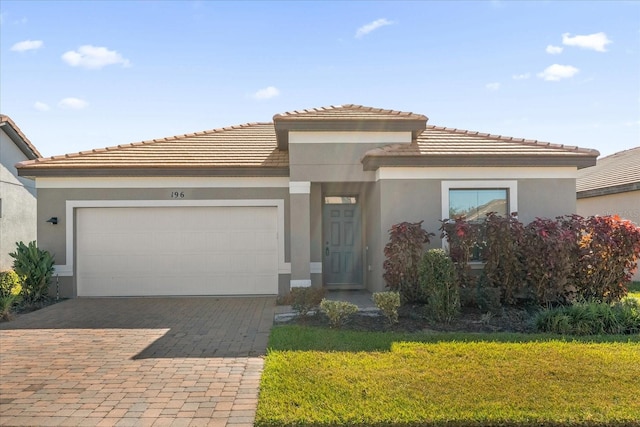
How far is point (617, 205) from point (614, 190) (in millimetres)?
540

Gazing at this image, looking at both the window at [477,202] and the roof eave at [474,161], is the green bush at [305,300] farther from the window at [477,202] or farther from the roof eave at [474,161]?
the window at [477,202]

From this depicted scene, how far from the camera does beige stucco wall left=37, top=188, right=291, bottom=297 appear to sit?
10.5 m

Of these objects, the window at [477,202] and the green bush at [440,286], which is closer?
the green bush at [440,286]

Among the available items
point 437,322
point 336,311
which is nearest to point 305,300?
point 336,311

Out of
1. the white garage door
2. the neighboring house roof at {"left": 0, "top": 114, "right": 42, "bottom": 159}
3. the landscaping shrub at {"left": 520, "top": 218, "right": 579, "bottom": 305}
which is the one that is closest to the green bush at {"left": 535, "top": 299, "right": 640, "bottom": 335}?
the landscaping shrub at {"left": 520, "top": 218, "right": 579, "bottom": 305}

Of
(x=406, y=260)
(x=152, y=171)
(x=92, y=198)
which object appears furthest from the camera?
(x=92, y=198)

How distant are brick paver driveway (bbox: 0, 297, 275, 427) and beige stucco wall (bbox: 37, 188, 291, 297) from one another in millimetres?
1899

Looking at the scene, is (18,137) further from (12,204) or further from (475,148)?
(475,148)

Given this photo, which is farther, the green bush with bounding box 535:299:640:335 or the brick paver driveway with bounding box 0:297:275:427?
the green bush with bounding box 535:299:640:335

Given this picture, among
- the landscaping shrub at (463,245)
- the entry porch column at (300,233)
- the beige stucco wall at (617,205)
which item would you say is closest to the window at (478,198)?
the landscaping shrub at (463,245)

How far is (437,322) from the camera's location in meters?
7.40

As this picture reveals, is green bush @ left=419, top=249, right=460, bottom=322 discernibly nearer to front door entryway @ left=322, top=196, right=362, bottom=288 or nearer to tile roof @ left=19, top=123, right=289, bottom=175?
front door entryway @ left=322, top=196, right=362, bottom=288

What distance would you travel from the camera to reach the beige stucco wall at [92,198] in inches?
412

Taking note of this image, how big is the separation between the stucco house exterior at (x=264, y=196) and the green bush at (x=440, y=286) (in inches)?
72.6
